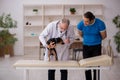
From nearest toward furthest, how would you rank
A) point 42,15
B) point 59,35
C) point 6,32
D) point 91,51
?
point 59,35
point 91,51
point 6,32
point 42,15

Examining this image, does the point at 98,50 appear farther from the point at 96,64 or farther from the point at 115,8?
Result: the point at 115,8

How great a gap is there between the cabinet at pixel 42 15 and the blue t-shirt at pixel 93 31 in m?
5.04

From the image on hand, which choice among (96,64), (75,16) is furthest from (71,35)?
(75,16)

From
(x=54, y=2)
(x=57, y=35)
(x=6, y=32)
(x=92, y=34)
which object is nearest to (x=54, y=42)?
(x=57, y=35)

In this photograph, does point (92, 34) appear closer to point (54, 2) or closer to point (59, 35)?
point (59, 35)

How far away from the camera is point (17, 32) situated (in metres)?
9.39

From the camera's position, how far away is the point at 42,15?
9.16 metres

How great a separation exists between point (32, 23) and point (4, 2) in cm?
124

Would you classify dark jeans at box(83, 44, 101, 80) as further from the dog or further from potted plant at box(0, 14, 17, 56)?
potted plant at box(0, 14, 17, 56)

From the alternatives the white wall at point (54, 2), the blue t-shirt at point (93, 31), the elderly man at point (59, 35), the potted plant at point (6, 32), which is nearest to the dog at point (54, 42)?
the elderly man at point (59, 35)

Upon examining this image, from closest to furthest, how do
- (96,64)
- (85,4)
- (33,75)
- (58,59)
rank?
(96,64) < (58,59) < (33,75) < (85,4)

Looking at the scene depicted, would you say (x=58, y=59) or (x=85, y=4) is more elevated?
(x=85, y=4)

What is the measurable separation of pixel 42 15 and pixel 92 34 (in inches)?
207

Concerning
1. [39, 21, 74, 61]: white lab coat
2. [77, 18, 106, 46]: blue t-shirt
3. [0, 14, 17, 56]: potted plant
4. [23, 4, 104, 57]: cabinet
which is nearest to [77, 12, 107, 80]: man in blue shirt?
[77, 18, 106, 46]: blue t-shirt
